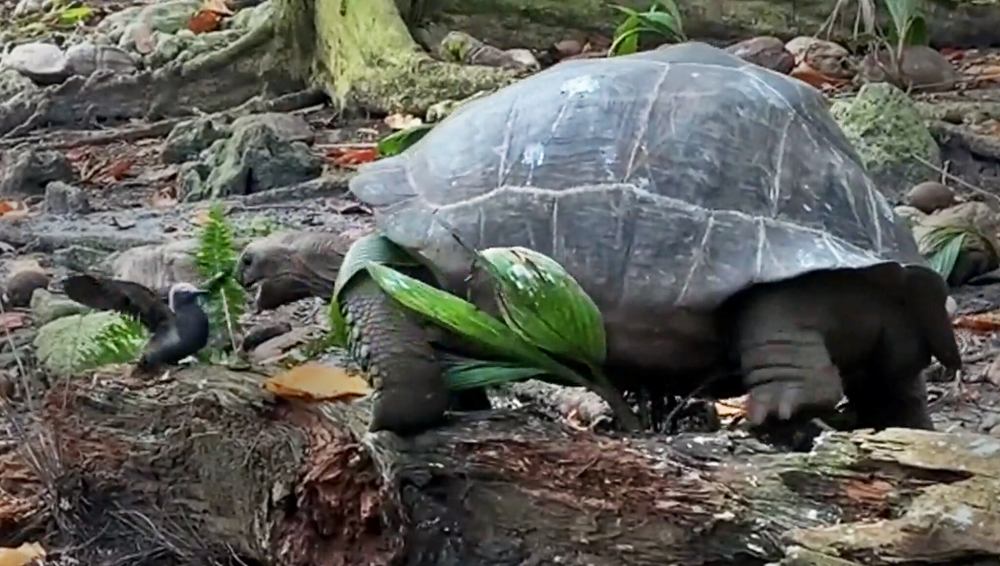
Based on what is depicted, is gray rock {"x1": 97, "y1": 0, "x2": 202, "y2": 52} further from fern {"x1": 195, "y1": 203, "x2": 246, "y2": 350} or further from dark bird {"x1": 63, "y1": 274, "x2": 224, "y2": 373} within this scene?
dark bird {"x1": 63, "y1": 274, "x2": 224, "y2": 373}

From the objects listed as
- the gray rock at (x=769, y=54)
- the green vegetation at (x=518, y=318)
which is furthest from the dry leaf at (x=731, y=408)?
the gray rock at (x=769, y=54)

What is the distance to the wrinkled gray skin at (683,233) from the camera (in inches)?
116

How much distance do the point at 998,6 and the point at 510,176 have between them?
22.8 feet

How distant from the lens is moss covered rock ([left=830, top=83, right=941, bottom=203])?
6.11 meters

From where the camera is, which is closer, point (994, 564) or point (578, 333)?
point (994, 564)

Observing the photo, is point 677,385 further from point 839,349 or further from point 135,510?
point 135,510

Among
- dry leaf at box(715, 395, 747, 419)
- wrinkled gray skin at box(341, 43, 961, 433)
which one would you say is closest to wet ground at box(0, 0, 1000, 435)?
dry leaf at box(715, 395, 747, 419)

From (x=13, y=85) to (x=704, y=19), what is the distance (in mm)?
4029

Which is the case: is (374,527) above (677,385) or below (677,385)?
below

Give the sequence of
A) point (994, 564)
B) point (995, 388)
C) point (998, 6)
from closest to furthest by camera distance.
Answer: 1. point (994, 564)
2. point (995, 388)
3. point (998, 6)

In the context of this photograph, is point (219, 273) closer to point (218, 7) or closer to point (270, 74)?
point (270, 74)

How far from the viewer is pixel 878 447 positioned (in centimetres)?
260

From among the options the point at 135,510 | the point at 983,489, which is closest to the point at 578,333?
the point at 983,489

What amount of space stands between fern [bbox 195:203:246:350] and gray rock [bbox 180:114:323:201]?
3.34 metres
